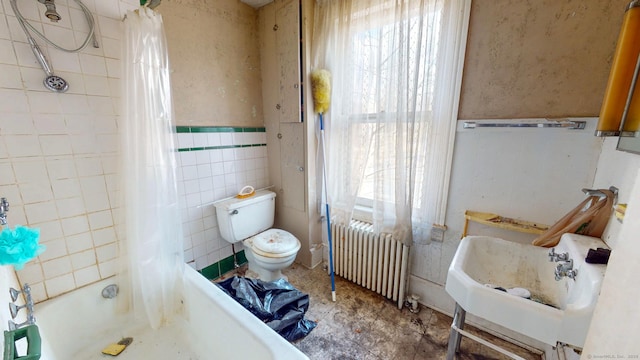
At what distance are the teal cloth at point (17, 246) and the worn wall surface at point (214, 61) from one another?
1.00 m

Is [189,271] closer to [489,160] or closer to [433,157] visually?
[433,157]

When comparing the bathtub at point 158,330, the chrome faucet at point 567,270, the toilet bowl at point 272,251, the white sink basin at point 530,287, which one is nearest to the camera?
the white sink basin at point 530,287

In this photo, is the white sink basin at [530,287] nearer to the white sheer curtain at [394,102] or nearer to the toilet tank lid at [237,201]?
the white sheer curtain at [394,102]

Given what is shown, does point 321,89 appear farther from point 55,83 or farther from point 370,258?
point 55,83

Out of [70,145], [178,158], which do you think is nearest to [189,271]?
[178,158]

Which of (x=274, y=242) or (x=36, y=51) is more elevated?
(x=36, y=51)

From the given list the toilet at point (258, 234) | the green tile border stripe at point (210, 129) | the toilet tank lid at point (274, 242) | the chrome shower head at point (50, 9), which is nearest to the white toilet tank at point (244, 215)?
the toilet at point (258, 234)

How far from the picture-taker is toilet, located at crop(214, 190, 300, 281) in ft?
5.65

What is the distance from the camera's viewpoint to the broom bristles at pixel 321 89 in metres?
1.75

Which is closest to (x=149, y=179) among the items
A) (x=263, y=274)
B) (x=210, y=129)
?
(x=210, y=129)

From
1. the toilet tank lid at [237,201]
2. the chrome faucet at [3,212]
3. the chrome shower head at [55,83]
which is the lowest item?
the toilet tank lid at [237,201]

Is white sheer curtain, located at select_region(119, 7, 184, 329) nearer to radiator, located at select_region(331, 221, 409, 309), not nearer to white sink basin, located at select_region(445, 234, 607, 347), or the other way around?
radiator, located at select_region(331, 221, 409, 309)

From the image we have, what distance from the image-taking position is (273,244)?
5.83ft

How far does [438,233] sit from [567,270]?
72cm
